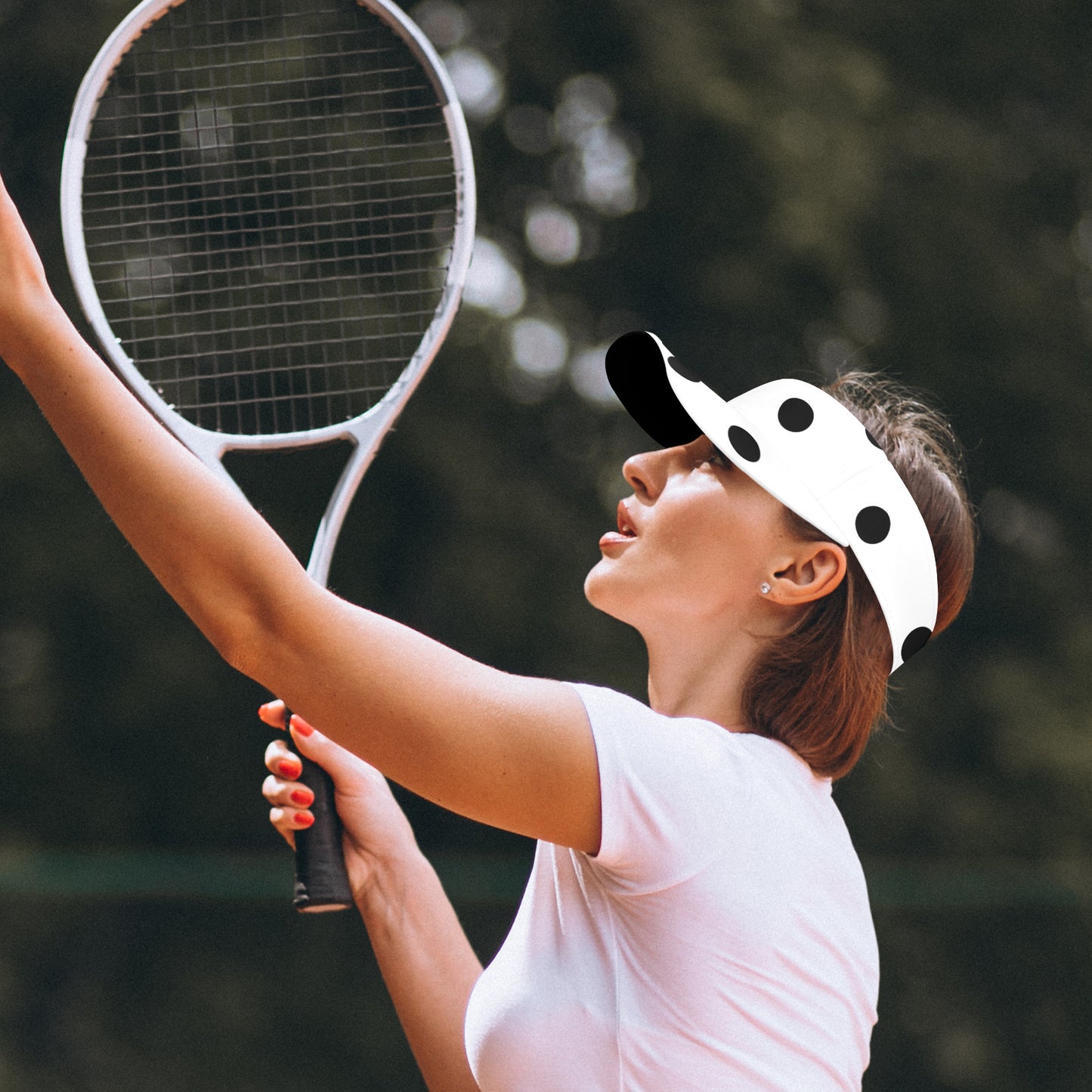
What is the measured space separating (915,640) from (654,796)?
466mm

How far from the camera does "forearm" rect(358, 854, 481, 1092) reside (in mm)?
2109

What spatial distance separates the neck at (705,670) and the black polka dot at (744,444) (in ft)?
0.61

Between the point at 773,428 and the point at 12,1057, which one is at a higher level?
the point at 773,428

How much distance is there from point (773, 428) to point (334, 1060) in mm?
6133

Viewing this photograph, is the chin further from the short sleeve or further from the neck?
the short sleeve

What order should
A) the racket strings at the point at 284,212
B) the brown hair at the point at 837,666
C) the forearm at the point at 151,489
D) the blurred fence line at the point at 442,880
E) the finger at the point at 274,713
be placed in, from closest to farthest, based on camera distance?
the forearm at the point at 151,489 < the brown hair at the point at 837,666 < the finger at the point at 274,713 < the racket strings at the point at 284,212 < the blurred fence line at the point at 442,880

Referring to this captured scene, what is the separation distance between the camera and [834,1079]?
1.70 meters

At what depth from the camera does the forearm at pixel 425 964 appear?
2109 mm

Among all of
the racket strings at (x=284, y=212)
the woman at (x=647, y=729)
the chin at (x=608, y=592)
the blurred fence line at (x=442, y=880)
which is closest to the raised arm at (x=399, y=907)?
the woman at (x=647, y=729)

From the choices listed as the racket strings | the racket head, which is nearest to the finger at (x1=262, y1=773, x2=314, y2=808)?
the racket head

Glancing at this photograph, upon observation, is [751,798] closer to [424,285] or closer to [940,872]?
[424,285]

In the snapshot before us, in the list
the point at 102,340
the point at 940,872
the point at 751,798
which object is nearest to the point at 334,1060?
the point at 940,872

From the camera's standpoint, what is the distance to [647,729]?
5.26 ft

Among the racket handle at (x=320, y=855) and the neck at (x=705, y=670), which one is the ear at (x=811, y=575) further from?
the racket handle at (x=320, y=855)
